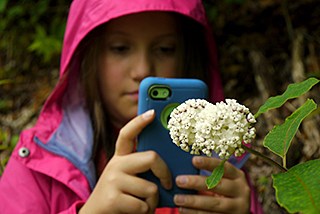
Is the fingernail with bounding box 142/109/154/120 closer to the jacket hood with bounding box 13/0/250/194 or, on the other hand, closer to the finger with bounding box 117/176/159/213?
the finger with bounding box 117/176/159/213

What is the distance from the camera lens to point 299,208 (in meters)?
0.70

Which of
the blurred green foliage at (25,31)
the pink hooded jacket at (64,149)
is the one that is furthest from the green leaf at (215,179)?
the blurred green foliage at (25,31)

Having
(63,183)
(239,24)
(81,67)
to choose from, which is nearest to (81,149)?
(63,183)

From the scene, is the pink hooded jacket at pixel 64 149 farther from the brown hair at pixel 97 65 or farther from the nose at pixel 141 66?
the nose at pixel 141 66

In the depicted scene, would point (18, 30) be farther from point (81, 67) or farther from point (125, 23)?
point (125, 23)

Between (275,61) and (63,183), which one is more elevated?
(275,61)

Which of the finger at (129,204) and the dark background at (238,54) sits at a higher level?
the dark background at (238,54)

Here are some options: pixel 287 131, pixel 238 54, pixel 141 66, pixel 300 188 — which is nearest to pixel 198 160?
pixel 141 66

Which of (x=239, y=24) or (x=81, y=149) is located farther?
(x=239, y=24)

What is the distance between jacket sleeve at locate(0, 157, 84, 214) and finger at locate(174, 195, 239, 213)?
0.55 meters

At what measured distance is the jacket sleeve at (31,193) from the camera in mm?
2104

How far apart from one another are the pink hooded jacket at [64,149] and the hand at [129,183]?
0.26 meters

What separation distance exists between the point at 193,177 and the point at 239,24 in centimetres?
241

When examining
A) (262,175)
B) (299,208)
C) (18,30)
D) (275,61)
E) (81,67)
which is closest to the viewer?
(299,208)
